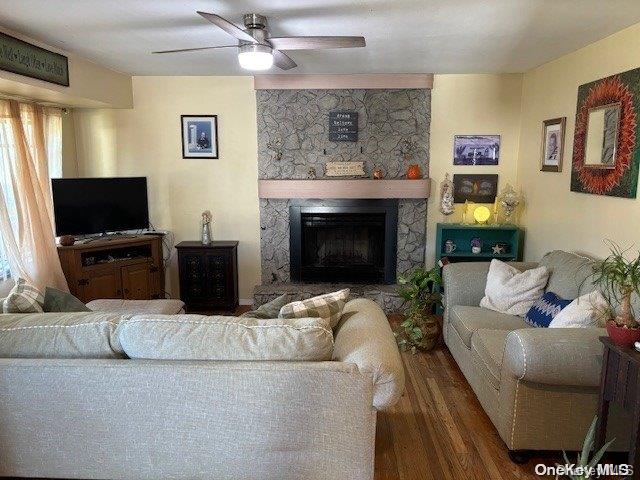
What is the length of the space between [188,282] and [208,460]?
2878 mm

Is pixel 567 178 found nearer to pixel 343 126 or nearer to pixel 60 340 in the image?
pixel 343 126

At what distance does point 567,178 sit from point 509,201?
2.79 ft

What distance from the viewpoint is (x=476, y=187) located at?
181 inches

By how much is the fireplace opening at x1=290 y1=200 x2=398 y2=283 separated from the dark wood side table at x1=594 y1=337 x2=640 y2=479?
2.80 metres

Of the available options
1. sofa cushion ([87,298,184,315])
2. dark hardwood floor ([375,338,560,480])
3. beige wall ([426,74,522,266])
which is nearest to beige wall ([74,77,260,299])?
sofa cushion ([87,298,184,315])

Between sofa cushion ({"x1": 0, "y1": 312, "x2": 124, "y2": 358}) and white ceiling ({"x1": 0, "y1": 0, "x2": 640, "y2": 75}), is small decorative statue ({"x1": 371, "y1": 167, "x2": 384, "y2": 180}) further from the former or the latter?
sofa cushion ({"x1": 0, "y1": 312, "x2": 124, "y2": 358})

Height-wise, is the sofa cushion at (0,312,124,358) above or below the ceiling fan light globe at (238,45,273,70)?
below

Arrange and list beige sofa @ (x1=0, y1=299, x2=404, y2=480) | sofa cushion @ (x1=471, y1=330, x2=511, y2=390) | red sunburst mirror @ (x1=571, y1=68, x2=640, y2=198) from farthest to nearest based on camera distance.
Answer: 1. red sunburst mirror @ (x1=571, y1=68, x2=640, y2=198)
2. sofa cushion @ (x1=471, y1=330, x2=511, y2=390)
3. beige sofa @ (x1=0, y1=299, x2=404, y2=480)

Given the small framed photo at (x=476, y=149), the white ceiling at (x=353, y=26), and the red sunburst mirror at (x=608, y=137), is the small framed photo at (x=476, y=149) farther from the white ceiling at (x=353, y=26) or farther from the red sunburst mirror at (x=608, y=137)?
the red sunburst mirror at (x=608, y=137)

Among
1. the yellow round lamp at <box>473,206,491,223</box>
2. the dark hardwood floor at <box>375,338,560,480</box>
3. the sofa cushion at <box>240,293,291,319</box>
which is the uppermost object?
the yellow round lamp at <box>473,206,491,223</box>

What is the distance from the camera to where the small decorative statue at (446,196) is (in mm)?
4543

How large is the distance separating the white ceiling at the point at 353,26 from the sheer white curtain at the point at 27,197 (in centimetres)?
76

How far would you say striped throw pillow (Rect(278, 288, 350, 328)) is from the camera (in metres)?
2.01

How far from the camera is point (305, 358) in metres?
1.79
